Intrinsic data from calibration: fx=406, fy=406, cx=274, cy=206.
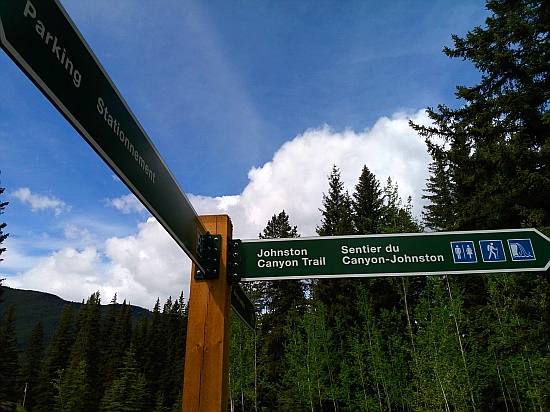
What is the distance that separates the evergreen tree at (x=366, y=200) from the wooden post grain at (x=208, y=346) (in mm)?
34842

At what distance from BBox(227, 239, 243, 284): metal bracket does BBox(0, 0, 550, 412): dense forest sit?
837 cm

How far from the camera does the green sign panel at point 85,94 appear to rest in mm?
1284

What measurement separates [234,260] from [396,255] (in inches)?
52.1

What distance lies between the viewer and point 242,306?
12.0ft

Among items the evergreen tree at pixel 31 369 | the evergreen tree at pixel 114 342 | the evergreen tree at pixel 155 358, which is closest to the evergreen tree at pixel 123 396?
the evergreen tree at pixel 114 342

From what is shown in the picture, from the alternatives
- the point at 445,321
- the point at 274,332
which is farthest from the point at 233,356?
the point at 445,321

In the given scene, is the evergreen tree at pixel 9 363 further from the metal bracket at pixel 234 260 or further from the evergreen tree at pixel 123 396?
the metal bracket at pixel 234 260

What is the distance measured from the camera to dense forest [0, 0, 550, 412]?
10.9 m

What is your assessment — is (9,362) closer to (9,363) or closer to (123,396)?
(9,363)

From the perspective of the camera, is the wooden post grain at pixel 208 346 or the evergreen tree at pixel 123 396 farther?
the evergreen tree at pixel 123 396

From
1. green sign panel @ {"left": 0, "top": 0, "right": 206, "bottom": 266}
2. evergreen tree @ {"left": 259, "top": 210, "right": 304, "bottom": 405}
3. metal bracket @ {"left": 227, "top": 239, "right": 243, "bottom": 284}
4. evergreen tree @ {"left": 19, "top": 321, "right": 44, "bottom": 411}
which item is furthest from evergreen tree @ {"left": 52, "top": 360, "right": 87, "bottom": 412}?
green sign panel @ {"left": 0, "top": 0, "right": 206, "bottom": 266}

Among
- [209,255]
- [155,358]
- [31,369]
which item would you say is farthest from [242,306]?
[31,369]

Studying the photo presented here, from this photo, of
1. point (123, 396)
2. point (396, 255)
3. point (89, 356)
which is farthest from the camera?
point (89, 356)

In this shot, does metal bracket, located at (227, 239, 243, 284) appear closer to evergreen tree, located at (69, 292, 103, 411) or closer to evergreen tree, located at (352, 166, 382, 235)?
evergreen tree, located at (352, 166, 382, 235)
